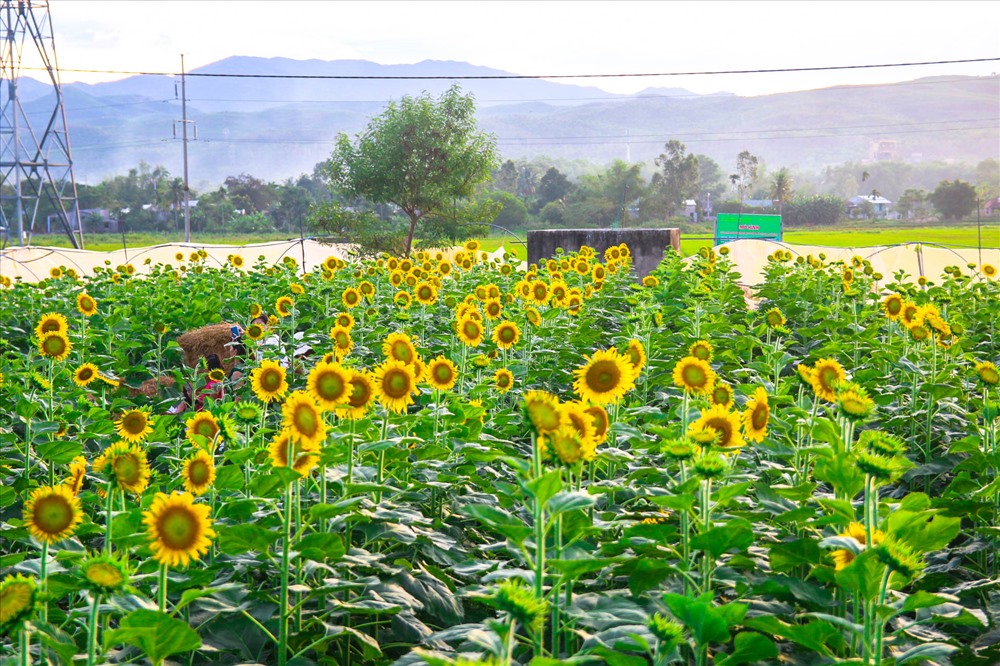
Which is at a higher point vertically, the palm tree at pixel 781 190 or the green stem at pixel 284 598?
the palm tree at pixel 781 190

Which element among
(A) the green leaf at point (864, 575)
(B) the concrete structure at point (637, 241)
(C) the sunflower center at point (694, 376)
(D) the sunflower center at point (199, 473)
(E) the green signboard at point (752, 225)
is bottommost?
(A) the green leaf at point (864, 575)

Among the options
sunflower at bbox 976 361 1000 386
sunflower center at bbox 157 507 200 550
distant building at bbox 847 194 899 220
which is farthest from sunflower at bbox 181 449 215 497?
distant building at bbox 847 194 899 220

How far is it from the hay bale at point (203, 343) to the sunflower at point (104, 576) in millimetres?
5892

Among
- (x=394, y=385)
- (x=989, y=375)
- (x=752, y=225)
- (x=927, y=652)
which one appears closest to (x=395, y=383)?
(x=394, y=385)

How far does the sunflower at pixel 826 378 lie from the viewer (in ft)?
10.6

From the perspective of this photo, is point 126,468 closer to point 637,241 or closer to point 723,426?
point 723,426

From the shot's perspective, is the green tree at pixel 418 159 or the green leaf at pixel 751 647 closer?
the green leaf at pixel 751 647

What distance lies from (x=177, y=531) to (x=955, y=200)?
115 meters

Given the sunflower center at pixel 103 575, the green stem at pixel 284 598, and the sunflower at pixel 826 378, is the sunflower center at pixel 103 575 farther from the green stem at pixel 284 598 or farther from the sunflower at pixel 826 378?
the sunflower at pixel 826 378

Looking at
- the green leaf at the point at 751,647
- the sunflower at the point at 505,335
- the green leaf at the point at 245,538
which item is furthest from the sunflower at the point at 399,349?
the green leaf at the point at 751,647

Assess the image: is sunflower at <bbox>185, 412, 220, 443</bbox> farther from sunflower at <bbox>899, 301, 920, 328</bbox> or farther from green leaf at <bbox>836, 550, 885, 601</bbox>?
sunflower at <bbox>899, 301, 920, 328</bbox>

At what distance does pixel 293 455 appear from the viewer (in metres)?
2.61

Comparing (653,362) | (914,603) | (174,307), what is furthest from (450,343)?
(174,307)

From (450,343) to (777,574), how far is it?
9.74ft
